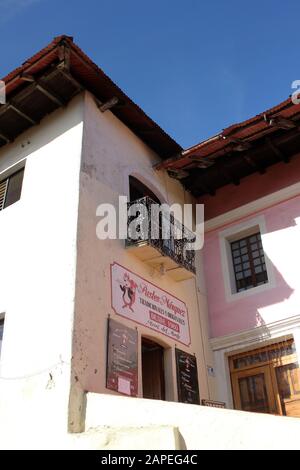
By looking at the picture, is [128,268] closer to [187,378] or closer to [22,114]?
[187,378]

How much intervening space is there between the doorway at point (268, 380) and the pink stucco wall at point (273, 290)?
61 cm

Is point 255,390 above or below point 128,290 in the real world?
below

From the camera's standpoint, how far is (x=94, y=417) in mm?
7664

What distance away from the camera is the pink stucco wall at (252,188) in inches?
500

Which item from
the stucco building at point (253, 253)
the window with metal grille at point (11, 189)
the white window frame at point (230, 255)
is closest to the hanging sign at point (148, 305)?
the stucco building at point (253, 253)

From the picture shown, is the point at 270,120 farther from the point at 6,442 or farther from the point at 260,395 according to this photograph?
the point at 6,442

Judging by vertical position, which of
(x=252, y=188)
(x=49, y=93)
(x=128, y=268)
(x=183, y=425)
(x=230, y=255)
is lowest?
(x=183, y=425)

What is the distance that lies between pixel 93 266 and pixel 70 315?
1.20m

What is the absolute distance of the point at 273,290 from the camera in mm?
11641

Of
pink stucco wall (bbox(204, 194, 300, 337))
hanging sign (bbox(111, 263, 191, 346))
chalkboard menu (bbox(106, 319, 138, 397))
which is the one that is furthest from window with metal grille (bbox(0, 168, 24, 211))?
pink stucco wall (bbox(204, 194, 300, 337))

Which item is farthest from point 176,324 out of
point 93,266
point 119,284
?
point 93,266

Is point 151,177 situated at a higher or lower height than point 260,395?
higher

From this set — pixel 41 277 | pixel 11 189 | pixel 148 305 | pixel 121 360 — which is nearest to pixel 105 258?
pixel 41 277

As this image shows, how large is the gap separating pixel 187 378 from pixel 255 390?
1590 mm
